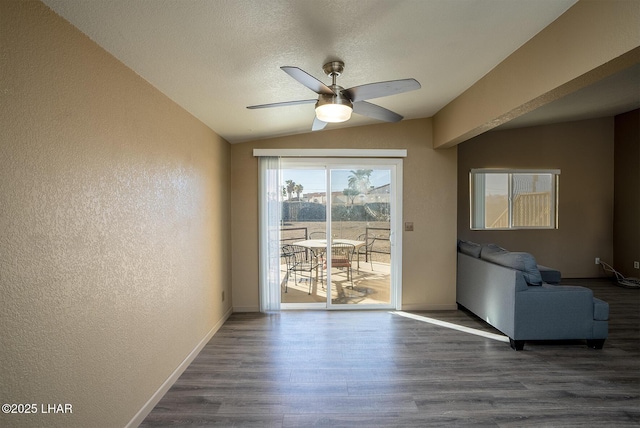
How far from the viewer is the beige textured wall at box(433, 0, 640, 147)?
1.47 meters

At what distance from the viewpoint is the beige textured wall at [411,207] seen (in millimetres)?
4062

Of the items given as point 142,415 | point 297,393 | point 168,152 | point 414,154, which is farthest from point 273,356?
point 414,154

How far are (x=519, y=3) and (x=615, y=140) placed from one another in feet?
19.8

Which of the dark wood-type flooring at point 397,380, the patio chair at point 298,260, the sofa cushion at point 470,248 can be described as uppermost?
the sofa cushion at point 470,248

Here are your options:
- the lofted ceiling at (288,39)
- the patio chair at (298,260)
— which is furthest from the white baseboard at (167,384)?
the lofted ceiling at (288,39)

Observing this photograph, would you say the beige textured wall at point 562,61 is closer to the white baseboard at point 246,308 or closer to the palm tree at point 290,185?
the palm tree at point 290,185

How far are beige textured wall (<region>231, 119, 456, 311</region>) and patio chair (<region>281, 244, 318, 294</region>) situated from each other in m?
0.43

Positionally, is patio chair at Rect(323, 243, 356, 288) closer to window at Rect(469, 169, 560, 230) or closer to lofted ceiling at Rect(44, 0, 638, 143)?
lofted ceiling at Rect(44, 0, 638, 143)

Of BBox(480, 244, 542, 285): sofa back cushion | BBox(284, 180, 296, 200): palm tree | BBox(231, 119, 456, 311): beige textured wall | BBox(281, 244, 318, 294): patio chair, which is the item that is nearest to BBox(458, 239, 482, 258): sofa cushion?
BBox(231, 119, 456, 311): beige textured wall

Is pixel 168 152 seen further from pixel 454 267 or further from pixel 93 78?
pixel 454 267

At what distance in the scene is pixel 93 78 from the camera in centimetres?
158

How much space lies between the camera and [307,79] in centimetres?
168

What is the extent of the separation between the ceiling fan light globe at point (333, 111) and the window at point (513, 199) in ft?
14.2

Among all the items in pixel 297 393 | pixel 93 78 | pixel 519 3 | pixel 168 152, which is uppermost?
pixel 519 3
